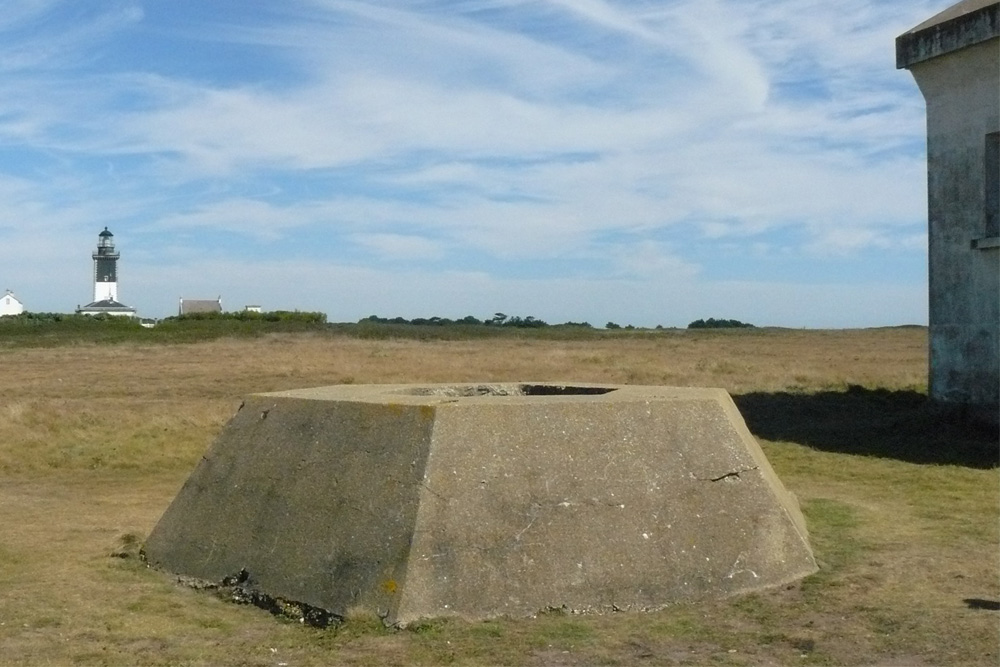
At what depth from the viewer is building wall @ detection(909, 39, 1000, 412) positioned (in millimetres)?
14656

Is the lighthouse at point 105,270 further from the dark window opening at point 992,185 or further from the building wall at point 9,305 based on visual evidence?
the dark window opening at point 992,185

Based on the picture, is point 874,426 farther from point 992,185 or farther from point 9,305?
point 9,305

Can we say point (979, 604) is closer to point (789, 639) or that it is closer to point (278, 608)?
point (789, 639)

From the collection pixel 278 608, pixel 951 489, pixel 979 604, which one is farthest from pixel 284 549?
pixel 951 489

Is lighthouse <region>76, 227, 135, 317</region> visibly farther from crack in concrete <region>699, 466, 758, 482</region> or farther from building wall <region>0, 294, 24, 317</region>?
crack in concrete <region>699, 466, 758, 482</region>

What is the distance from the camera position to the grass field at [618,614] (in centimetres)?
573

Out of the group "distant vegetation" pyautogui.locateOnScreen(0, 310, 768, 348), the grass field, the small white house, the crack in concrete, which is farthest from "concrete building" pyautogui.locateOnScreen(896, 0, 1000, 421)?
the small white house

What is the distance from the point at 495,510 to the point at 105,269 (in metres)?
131

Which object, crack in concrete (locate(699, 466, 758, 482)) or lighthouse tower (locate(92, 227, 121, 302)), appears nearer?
crack in concrete (locate(699, 466, 758, 482))

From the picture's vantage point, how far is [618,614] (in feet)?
21.1

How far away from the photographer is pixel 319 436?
746 cm

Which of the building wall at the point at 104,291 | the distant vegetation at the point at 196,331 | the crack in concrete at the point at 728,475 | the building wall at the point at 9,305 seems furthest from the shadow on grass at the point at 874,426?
the building wall at the point at 104,291

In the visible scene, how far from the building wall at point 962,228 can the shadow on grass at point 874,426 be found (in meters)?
0.56

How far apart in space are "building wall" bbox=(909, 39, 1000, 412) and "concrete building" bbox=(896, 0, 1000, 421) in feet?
0.05
